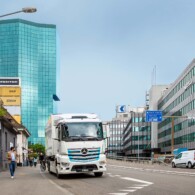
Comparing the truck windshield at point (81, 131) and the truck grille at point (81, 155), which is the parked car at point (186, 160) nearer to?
the truck windshield at point (81, 131)

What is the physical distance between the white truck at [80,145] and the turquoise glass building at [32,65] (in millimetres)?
158138

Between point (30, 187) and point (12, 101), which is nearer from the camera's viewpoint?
point (30, 187)

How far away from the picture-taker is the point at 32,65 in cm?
18475

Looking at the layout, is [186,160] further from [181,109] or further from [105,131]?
[181,109]

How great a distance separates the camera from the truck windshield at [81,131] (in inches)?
816

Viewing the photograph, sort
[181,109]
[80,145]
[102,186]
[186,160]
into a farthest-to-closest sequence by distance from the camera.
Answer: [181,109] < [186,160] < [80,145] < [102,186]

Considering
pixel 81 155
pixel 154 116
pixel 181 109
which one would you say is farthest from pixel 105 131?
pixel 181 109

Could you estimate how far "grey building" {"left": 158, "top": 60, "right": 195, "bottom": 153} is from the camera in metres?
84.4

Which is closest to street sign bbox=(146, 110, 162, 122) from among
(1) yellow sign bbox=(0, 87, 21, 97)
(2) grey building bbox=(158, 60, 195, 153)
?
(2) grey building bbox=(158, 60, 195, 153)

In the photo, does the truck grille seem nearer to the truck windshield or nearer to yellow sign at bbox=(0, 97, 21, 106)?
the truck windshield

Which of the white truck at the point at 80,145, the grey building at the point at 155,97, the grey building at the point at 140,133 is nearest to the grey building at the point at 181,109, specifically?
the grey building at the point at 155,97

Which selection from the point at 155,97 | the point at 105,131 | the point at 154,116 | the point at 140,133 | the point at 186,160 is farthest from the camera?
the point at 140,133

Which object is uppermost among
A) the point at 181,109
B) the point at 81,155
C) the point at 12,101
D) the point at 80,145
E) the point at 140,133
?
the point at 12,101

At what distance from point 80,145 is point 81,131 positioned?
77cm
